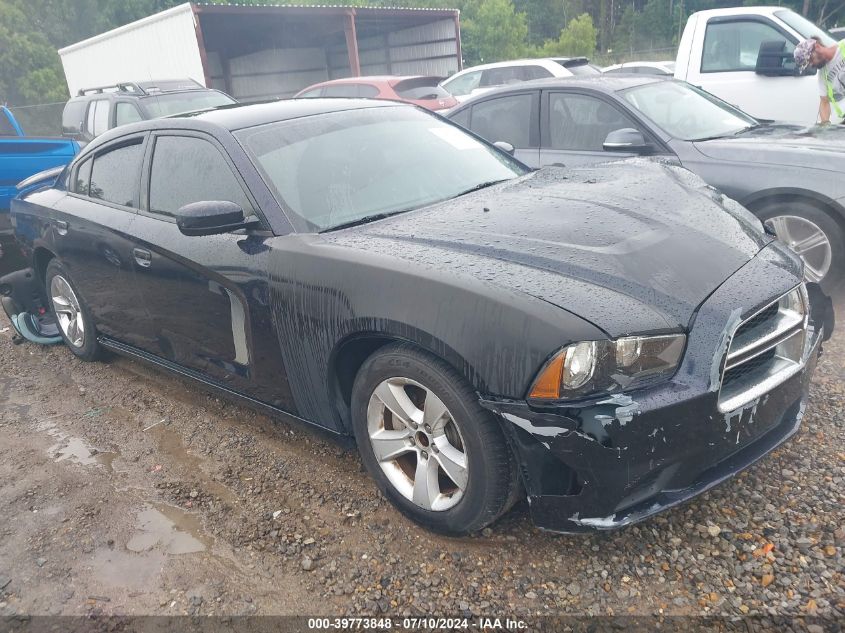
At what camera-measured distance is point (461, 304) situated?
7.62 ft

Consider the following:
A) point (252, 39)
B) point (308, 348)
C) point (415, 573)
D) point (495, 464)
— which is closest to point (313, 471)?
point (308, 348)

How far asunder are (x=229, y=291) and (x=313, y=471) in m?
0.92

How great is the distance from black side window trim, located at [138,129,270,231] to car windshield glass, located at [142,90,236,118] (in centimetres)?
640

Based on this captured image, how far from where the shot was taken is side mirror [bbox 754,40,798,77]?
666cm

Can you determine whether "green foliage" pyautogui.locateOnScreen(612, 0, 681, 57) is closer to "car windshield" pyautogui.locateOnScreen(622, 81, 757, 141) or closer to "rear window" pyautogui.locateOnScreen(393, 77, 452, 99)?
"rear window" pyautogui.locateOnScreen(393, 77, 452, 99)

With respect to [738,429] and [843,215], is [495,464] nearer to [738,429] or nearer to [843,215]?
[738,429]

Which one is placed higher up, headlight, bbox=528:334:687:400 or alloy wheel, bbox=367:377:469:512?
headlight, bbox=528:334:687:400

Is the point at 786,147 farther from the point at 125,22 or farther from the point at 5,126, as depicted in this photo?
the point at 125,22

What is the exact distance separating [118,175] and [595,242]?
2.90 metres

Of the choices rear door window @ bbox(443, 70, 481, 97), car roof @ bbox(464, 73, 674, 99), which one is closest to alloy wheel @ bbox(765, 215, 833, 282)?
car roof @ bbox(464, 73, 674, 99)

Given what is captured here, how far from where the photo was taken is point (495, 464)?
2.34 meters

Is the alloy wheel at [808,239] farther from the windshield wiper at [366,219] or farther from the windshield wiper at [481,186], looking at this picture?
the windshield wiper at [366,219]

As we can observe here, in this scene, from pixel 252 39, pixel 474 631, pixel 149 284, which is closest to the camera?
pixel 474 631

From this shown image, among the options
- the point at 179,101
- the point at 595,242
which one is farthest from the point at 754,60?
the point at 179,101
